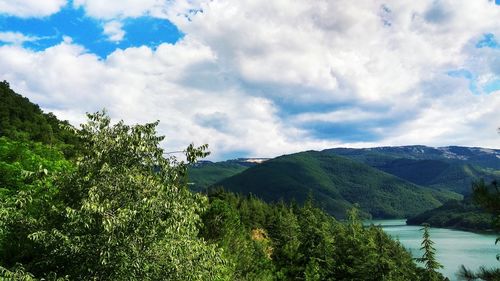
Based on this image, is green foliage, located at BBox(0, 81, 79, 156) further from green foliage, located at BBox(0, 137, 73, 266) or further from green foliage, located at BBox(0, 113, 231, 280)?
green foliage, located at BBox(0, 113, 231, 280)

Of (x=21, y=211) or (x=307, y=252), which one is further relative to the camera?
(x=307, y=252)

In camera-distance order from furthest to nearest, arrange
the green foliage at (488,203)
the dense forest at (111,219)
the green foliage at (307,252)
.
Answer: the green foliage at (307,252) → the dense forest at (111,219) → the green foliage at (488,203)

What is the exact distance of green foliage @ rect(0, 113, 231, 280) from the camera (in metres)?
14.5

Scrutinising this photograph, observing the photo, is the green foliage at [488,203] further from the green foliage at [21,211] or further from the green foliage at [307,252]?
the green foliage at [307,252]

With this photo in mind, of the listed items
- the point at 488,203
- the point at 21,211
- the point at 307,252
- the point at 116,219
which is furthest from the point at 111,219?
the point at 307,252

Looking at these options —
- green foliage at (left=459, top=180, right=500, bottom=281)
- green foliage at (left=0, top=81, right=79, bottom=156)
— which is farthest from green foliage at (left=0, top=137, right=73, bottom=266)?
green foliage at (left=0, top=81, right=79, bottom=156)

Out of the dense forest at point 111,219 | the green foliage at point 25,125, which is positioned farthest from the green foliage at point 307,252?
the green foliage at point 25,125

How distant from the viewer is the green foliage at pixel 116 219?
14500 millimetres

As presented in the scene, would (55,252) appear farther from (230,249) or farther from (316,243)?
(316,243)

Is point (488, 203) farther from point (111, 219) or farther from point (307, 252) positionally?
point (307, 252)

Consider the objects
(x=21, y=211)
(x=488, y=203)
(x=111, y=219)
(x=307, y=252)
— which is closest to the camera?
(x=488, y=203)


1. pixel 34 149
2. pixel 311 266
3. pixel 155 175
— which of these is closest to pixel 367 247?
pixel 311 266

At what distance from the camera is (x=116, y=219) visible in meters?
14.0

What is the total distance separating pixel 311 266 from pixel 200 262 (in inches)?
1923
